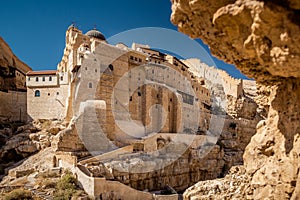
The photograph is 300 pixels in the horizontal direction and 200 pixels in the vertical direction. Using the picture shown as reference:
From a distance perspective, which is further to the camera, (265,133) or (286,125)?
(265,133)

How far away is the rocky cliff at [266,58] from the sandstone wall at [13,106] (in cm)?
2486

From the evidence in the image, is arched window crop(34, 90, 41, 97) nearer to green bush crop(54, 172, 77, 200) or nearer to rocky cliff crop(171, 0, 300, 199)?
green bush crop(54, 172, 77, 200)

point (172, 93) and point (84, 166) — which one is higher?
point (172, 93)

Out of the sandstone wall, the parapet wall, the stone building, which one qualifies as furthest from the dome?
the parapet wall

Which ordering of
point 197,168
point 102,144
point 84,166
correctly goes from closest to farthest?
point 84,166 < point 102,144 < point 197,168

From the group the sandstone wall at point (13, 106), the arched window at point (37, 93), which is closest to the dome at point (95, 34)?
the arched window at point (37, 93)

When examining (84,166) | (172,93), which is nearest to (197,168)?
(172,93)

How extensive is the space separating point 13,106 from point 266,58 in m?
26.8

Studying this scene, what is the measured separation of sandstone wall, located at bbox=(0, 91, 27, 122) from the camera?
25150mm

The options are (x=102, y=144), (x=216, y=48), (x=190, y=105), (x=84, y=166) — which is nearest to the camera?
(x=216, y=48)

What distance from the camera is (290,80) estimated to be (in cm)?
449

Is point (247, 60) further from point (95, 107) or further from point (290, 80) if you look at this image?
point (95, 107)

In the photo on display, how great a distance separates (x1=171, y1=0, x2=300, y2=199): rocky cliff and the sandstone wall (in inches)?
979

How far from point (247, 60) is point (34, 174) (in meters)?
16.3
